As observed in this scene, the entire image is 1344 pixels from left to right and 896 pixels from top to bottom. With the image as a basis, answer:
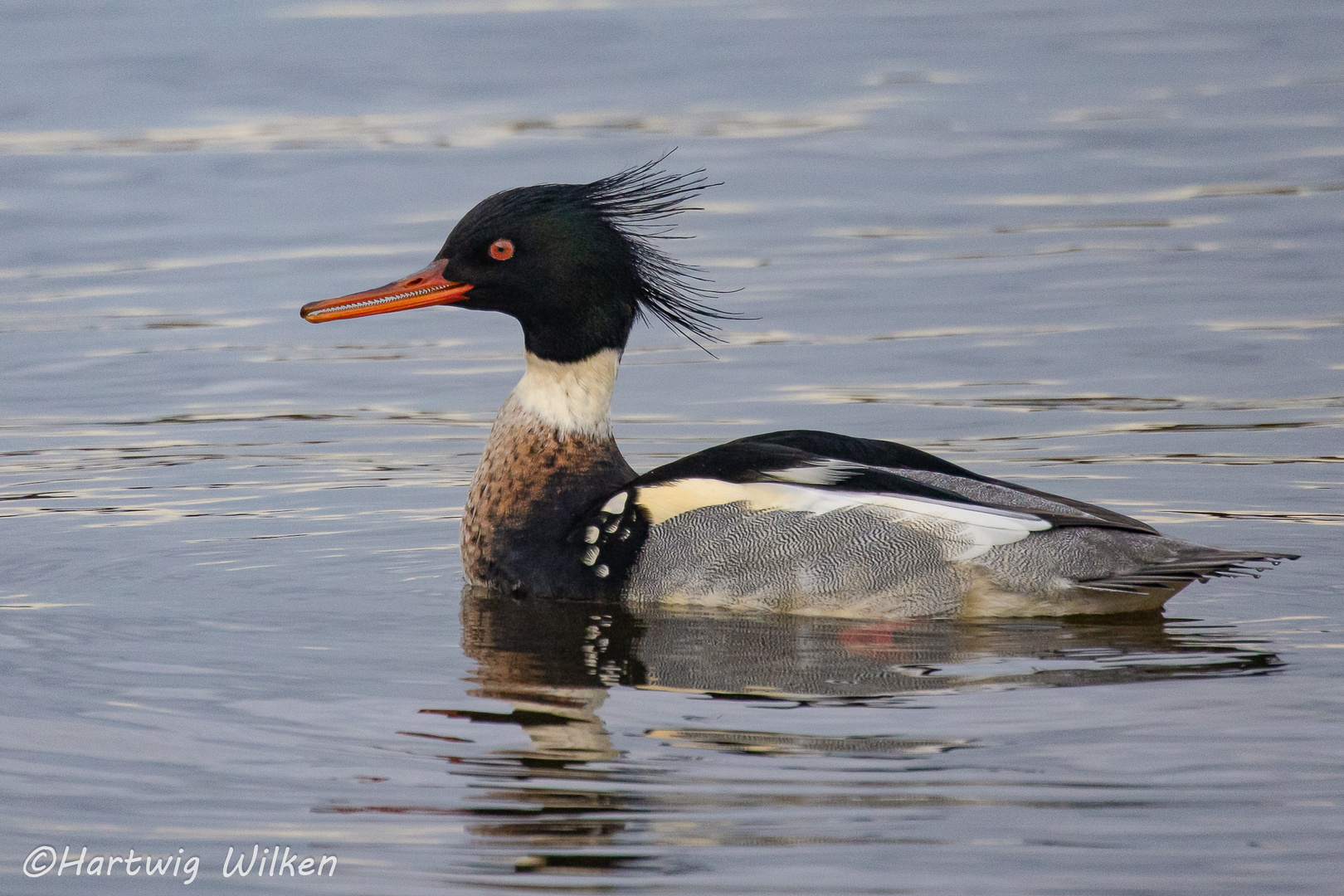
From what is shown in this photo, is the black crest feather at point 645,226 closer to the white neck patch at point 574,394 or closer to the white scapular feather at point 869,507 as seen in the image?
the white neck patch at point 574,394

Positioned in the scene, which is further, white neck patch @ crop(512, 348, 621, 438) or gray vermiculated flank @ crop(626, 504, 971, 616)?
white neck patch @ crop(512, 348, 621, 438)

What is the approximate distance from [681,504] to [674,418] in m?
3.45

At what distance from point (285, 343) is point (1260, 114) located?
10.1 meters

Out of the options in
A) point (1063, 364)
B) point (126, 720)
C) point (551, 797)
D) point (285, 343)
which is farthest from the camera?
point (285, 343)

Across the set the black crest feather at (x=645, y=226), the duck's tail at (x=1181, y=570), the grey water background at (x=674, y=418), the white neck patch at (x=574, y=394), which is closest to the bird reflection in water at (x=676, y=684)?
the grey water background at (x=674, y=418)

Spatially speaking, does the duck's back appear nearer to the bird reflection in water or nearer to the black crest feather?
the bird reflection in water

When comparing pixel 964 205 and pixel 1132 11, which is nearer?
pixel 964 205

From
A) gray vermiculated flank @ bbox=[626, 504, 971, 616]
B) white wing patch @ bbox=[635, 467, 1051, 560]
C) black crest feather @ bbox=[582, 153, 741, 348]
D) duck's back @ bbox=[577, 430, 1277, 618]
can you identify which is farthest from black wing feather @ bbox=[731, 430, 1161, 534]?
black crest feather @ bbox=[582, 153, 741, 348]

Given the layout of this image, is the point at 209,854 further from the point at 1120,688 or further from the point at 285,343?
the point at 285,343

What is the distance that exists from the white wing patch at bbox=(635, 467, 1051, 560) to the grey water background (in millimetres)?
357

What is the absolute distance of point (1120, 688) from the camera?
629 cm

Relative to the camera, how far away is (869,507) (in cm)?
736

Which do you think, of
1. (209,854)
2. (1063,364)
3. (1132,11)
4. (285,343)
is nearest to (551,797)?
(209,854)

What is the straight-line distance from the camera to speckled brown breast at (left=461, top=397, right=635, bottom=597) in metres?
7.75
